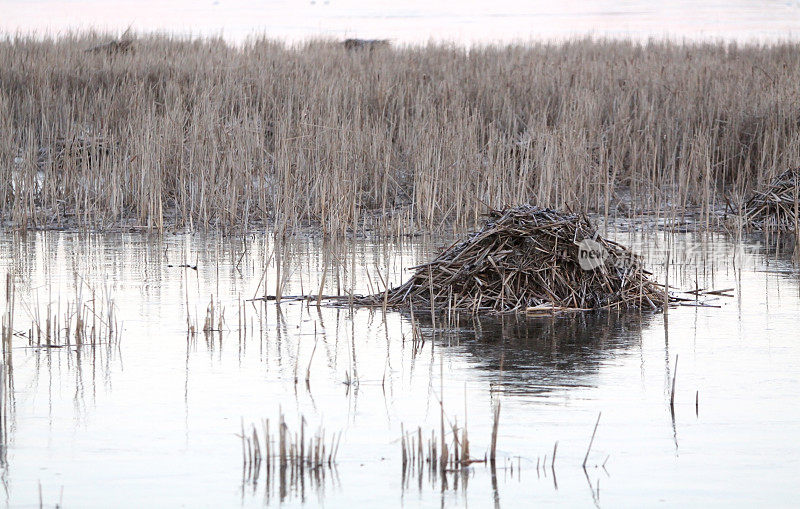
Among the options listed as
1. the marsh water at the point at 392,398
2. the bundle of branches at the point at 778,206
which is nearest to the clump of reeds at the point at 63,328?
the marsh water at the point at 392,398

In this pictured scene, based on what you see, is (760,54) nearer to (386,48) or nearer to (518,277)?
(386,48)

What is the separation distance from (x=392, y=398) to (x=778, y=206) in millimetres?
8634

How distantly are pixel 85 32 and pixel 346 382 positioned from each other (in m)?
22.2

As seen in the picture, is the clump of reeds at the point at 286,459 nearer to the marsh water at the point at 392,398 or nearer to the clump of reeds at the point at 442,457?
the marsh water at the point at 392,398

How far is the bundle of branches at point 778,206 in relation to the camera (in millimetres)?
12805

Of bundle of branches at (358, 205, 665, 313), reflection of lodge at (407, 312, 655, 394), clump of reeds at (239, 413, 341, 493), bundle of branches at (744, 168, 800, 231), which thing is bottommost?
clump of reeds at (239, 413, 341, 493)

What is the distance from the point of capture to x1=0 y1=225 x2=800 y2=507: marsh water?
414 cm

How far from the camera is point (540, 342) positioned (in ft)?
22.5

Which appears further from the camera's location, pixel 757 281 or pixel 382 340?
pixel 757 281

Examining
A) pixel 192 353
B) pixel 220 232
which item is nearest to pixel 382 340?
pixel 192 353

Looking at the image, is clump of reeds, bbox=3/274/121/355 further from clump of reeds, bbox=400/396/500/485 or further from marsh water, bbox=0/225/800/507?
clump of reeds, bbox=400/396/500/485

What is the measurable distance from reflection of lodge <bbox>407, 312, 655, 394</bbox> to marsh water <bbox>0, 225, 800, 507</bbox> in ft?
0.07

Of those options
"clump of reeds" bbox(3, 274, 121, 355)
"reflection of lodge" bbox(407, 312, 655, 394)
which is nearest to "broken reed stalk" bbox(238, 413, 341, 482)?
"reflection of lodge" bbox(407, 312, 655, 394)

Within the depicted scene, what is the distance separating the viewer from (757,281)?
30.3 ft
